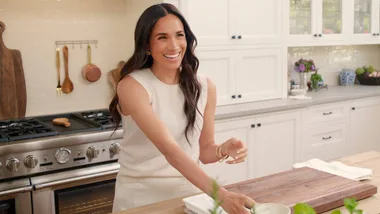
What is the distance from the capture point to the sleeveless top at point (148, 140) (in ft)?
5.83

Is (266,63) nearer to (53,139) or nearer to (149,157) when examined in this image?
(53,139)

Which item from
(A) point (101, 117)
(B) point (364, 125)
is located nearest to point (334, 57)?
(B) point (364, 125)


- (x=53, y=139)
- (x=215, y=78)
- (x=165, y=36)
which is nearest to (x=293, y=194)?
(x=165, y=36)

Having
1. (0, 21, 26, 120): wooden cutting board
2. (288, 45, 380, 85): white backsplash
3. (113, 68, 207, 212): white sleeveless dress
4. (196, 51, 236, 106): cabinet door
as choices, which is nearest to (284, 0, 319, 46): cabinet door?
(288, 45, 380, 85): white backsplash

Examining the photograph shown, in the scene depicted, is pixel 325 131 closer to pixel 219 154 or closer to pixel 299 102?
pixel 299 102

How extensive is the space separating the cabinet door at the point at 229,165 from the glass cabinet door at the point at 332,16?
147 cm

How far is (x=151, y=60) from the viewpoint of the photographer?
1.87 metres

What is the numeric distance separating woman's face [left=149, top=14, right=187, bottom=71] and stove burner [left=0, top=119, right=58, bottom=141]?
3.57 ft

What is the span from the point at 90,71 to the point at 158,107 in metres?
1.63

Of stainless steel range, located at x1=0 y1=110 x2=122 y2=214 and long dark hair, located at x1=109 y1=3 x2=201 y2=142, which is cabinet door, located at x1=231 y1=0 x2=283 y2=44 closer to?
stainless steel range, located at x1=0 y1=110 x2=122 y2=214

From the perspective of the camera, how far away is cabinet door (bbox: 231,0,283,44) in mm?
3438

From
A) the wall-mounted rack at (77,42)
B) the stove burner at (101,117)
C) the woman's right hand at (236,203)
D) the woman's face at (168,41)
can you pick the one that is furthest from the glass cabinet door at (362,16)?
the woman's right hand at (236,203)

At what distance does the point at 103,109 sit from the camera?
3322mm

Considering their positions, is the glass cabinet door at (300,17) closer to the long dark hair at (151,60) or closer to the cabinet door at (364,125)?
the cabinet door at (364,125)
